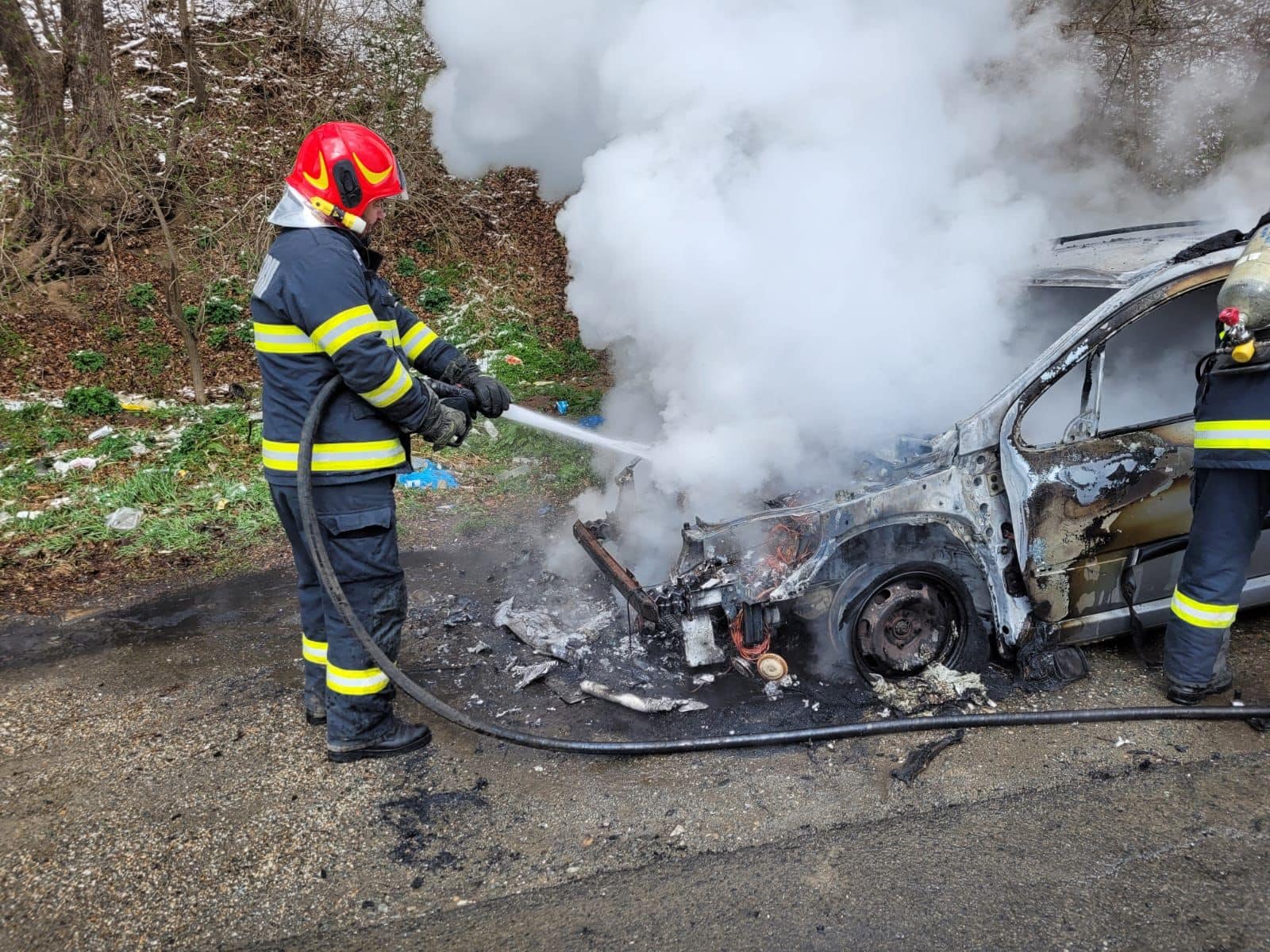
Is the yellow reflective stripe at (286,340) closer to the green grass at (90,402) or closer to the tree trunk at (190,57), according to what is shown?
the green grass at (90,402)

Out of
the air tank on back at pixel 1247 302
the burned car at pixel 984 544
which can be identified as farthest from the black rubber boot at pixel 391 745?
the air tank on back at pixel 1247 302

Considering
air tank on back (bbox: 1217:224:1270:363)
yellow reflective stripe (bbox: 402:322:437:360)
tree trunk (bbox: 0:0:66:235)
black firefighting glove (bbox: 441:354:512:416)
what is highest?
tree trunk (bbox: 0:0:66:235)

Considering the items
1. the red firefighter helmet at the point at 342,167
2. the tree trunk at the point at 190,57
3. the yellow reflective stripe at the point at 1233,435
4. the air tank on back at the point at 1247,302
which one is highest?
the tree trunk at the point at 190,57

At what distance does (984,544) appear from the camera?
139 inches

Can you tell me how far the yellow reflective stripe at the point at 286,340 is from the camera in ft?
10.3

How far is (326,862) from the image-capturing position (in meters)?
2.78

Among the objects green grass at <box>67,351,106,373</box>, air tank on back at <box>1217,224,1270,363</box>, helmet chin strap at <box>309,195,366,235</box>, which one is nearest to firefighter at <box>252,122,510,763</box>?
helmet chin strap at <box>309,195,366,235</box>

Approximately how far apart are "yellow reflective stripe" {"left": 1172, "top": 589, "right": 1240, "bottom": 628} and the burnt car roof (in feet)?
4.61

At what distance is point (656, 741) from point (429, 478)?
426 centimetres

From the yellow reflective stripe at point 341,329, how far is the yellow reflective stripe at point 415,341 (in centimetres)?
76

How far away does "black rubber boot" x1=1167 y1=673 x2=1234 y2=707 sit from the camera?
350 centimetres

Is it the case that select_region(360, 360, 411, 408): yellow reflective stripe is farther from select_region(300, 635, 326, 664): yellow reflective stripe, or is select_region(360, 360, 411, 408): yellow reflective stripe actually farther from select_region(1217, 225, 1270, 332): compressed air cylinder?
select_region(1217, 225, 1270, 332): compressed air cylinder

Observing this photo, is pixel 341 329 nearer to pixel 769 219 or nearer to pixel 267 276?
pixel 267 276

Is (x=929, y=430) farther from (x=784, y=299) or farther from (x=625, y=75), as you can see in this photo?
(x=625, y=75)
